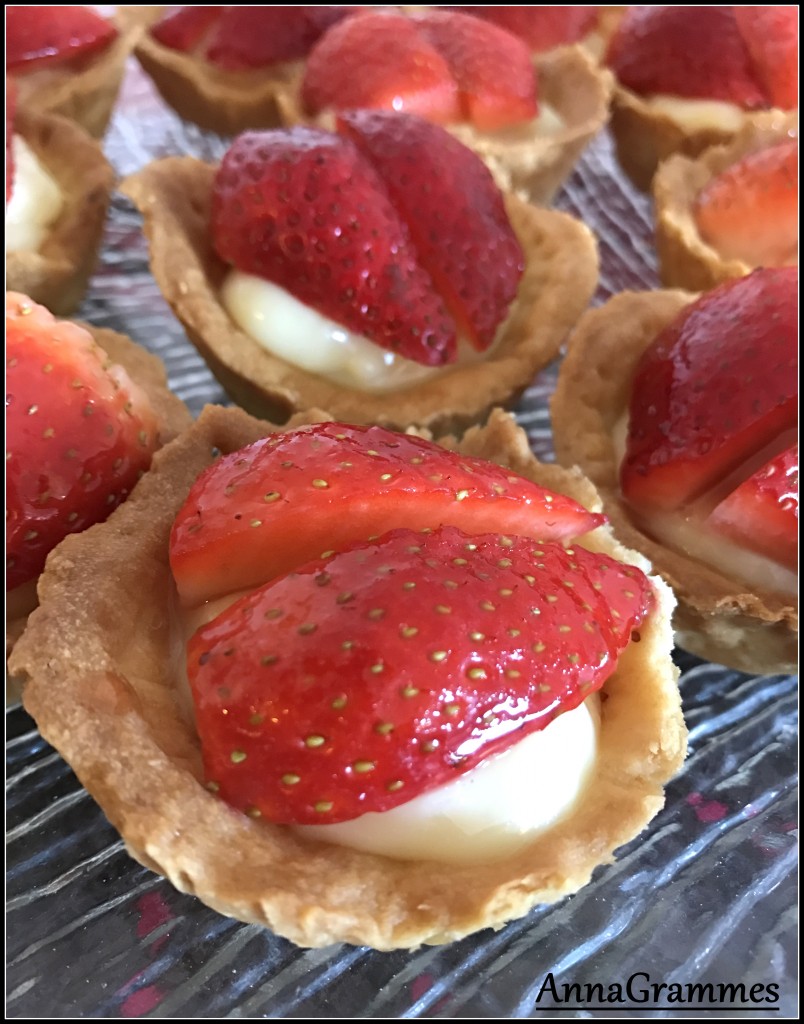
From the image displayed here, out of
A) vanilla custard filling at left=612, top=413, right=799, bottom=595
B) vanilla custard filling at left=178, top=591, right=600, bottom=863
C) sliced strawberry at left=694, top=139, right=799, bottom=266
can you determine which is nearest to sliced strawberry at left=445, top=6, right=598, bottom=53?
sliced strawberry at left=694, top=139, right=799, bottom=266

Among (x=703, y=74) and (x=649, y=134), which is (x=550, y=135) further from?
(x=703, y=74)

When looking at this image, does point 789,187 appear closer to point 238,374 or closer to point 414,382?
point 414,382

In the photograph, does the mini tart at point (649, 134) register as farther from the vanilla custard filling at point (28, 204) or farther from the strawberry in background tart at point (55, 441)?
the strawberry in background tart at point (55, 441)

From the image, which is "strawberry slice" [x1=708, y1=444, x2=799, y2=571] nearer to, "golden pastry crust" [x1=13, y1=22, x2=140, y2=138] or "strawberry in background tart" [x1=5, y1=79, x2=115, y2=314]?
"strawberry in background tart" [x1=5, y1=79, x2=115, y2=314]

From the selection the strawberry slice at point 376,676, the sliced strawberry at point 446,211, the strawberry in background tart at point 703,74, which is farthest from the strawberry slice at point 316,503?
the strawberry in background tart at point 703,74

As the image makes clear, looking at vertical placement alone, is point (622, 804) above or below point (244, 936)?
above

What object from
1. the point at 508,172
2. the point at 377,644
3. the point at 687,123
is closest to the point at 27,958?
the point at 377,644

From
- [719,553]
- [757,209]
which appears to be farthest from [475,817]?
[757,209]
